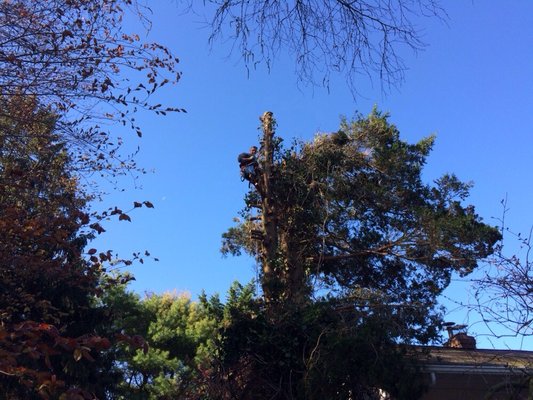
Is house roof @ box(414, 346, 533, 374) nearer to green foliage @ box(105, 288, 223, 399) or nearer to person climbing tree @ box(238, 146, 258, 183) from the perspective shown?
person climbing tree @ box(238, 146, 258, 183)

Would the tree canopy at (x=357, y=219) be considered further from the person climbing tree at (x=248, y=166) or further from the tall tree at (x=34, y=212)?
the tall tree at (x=34, y=212)

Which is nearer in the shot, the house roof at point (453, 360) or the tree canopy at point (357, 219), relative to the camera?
the house roof at point (453, 360)

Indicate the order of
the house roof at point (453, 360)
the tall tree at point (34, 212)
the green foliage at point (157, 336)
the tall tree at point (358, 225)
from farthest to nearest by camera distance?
the green foliage at point (157, 336), the tall tree at point (358, 225), the house roof at point (453, 360), the tall tree at point (34, 212)

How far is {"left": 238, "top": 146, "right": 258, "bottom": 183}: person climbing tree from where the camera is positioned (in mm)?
16453

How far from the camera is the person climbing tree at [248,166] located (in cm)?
1645

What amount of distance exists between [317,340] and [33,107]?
6.19 m

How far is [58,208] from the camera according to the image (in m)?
9.70

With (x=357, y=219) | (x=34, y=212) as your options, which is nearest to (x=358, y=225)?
(x=357, y=219)

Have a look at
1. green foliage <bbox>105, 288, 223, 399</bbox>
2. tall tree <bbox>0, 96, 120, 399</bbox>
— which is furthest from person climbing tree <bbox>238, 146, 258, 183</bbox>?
tall tree <bbox>0, 96, 120, 399</bbox>

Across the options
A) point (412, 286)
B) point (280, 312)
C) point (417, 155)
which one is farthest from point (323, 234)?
point (280, 312)

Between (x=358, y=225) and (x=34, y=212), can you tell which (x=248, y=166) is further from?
(x=34, y=212)

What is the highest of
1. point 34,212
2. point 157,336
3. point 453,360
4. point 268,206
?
point 268,206

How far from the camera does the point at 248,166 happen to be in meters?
16.6

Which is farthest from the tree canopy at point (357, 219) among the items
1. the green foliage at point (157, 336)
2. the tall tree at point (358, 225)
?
the green foliage at point (157, 336)
